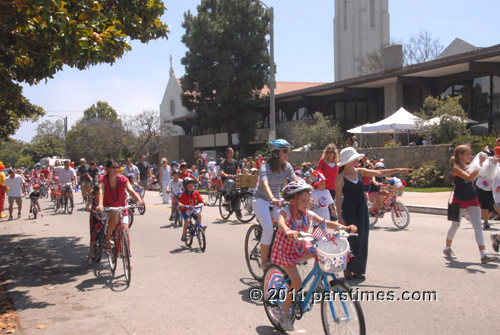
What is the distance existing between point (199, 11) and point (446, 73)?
2402 centimetres

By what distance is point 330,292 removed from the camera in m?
4.20

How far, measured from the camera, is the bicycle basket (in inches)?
161

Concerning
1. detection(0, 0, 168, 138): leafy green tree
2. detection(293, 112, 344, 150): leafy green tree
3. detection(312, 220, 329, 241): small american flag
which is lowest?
detection(312, 220, 329, 241): small american flag

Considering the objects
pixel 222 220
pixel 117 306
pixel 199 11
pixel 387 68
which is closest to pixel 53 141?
→ pixel 199 11

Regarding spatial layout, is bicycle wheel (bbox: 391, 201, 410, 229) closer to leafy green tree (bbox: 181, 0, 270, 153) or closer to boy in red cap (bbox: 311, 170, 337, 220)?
boy in red cap (bbox: 311, 170, 337, 220)

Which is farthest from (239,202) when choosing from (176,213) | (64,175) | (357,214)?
(64,175)

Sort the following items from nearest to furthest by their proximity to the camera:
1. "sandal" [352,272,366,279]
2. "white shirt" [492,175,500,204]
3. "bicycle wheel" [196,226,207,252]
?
"sandal" [352,272,366,279], "white shirt" [492,175,500,204], "bicycle wheel" [196,226,207,252]

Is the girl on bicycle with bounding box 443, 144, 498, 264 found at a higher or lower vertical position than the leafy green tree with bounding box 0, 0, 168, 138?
lower

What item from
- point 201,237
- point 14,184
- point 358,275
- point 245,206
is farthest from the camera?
point 14,184

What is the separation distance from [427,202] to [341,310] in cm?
1310

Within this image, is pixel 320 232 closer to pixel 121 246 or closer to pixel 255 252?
pixel 255 252

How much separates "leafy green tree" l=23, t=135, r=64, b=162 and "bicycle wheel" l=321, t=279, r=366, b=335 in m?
96.3

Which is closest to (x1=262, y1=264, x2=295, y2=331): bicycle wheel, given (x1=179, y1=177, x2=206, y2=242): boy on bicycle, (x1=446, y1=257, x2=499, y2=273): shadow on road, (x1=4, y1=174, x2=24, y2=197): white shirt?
(x1=446, y1=257, x2=499, y2=273): shadow on road

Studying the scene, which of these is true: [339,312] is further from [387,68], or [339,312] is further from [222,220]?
[387,68]
